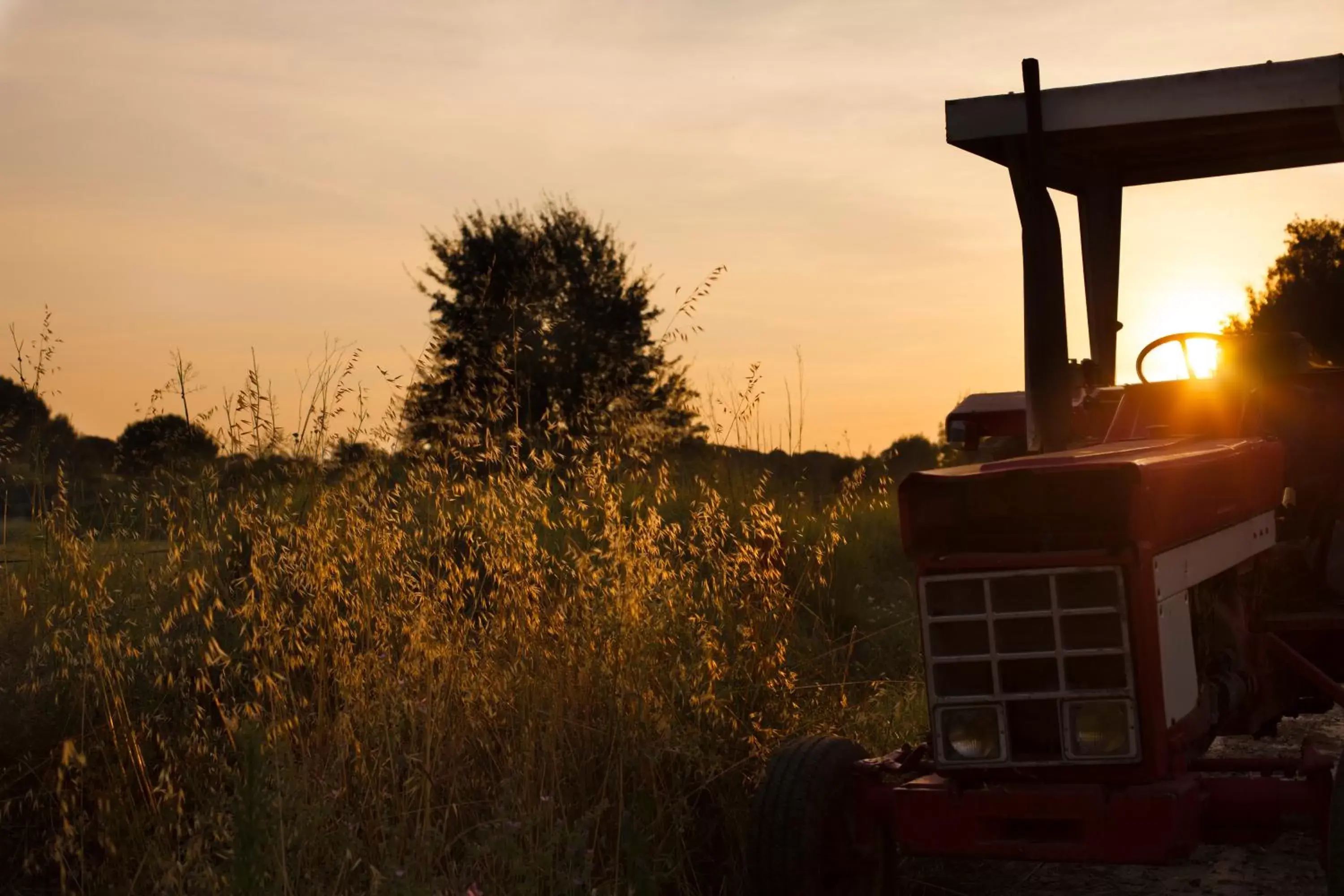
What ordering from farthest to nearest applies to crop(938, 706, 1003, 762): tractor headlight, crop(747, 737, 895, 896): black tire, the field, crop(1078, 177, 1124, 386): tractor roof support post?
crop(1078, 177, 1124, 386): tractor roof support post → the field → crop(747, 737, 895, 896): black tire → crop(938, 706, 1003, 762): tractor headlight

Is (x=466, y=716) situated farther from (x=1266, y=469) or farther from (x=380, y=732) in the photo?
(x=1266, y=469)

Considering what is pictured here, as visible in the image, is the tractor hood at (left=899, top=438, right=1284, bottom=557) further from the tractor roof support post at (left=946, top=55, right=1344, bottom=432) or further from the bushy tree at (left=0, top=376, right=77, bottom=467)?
the bushy tree at (left=0, top=376, right=77, bottom=467)

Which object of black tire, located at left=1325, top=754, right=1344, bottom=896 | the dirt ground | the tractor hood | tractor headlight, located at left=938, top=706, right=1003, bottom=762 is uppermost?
the tractor hood

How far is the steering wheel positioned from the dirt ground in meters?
1.67

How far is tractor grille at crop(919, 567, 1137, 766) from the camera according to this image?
3359 mm

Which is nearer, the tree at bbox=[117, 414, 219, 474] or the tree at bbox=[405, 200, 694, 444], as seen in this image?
the tree at bbox=[117, 414, 219, 474]

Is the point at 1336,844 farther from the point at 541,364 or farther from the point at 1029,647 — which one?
the point at 541,364

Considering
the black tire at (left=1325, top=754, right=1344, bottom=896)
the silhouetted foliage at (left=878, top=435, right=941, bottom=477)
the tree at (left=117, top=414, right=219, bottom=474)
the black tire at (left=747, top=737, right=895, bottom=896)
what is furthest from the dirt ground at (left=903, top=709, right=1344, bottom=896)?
the silhouetted foliage at (left=878, top=435, right=941, bottom=477)

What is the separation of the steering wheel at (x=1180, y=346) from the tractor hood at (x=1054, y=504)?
5.50 feet

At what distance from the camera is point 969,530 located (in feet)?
11.5

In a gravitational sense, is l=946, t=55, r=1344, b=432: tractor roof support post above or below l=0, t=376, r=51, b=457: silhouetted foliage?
above

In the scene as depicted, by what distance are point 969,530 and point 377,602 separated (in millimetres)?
1869

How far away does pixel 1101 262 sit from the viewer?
636cm

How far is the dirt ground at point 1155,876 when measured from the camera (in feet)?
14.1
